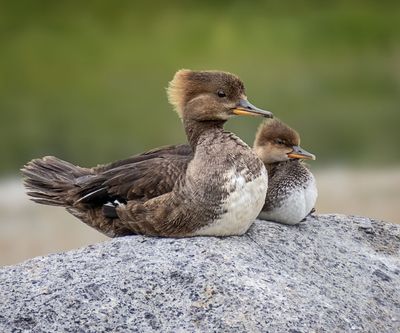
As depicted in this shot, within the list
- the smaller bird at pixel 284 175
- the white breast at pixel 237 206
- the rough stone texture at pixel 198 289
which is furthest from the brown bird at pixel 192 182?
the smaller bird at pixel 284 175

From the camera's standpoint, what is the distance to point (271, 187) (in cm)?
571

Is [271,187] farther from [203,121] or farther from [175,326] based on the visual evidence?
[175,326]

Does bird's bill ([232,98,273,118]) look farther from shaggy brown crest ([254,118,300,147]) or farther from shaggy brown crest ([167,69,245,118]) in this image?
shaggy brown crest ([254,118,300,147])

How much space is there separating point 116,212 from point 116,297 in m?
0.57

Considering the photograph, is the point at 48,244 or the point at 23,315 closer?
the point at 23,315

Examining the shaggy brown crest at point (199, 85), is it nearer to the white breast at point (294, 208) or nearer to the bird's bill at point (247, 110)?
the bird's bill at point (247, 110)

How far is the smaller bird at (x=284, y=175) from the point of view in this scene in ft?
18.6

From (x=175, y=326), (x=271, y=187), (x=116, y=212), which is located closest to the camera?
(x=175, y=326)

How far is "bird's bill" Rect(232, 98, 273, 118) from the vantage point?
5.27 meters

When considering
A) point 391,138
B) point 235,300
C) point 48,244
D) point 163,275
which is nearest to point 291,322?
point 235,300

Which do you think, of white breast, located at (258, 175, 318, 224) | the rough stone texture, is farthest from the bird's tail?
white breast, located at (258, 175, 318, 224)

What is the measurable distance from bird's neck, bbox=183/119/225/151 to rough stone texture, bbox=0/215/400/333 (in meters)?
0.51

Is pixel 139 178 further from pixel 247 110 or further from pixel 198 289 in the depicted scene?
pixel 198 289

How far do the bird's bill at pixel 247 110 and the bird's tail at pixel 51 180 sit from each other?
0.95 metres
